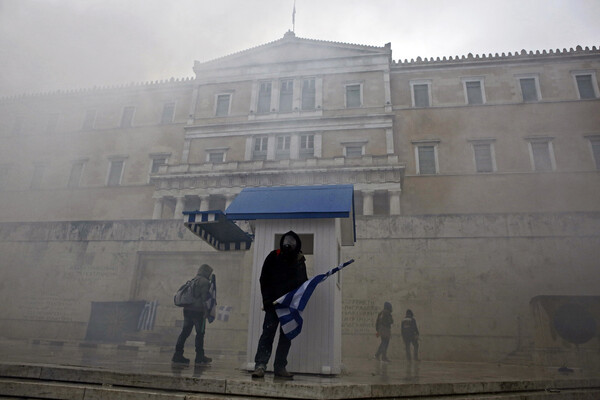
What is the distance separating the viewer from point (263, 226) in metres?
5.00

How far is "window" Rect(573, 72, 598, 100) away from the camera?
896 inches

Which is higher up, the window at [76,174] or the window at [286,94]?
the window at [286,94]

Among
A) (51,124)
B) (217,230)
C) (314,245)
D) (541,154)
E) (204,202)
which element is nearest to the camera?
(314,245)

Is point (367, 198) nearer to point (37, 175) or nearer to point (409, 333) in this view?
point (409, 333)

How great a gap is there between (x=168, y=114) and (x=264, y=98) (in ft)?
23.6

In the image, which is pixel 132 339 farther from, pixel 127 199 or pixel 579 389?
pixel 127 199

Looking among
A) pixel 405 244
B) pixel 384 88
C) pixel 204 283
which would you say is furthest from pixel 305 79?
pixel 204 283

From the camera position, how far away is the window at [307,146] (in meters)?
24.2

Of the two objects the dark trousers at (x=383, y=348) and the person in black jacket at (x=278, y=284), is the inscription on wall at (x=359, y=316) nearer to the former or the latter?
the dark trousers at (x=383, y=348)

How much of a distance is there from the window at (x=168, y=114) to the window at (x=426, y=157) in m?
16.9

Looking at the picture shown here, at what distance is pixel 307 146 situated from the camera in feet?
80.4

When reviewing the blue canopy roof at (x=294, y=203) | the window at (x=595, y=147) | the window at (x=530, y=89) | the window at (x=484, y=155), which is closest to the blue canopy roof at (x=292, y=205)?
the blue canopy roof at (x=294, y=203)

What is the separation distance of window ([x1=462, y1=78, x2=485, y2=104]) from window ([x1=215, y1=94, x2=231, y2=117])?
15.3 m

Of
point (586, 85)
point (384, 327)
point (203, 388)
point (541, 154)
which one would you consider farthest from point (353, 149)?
point (203, 388)
